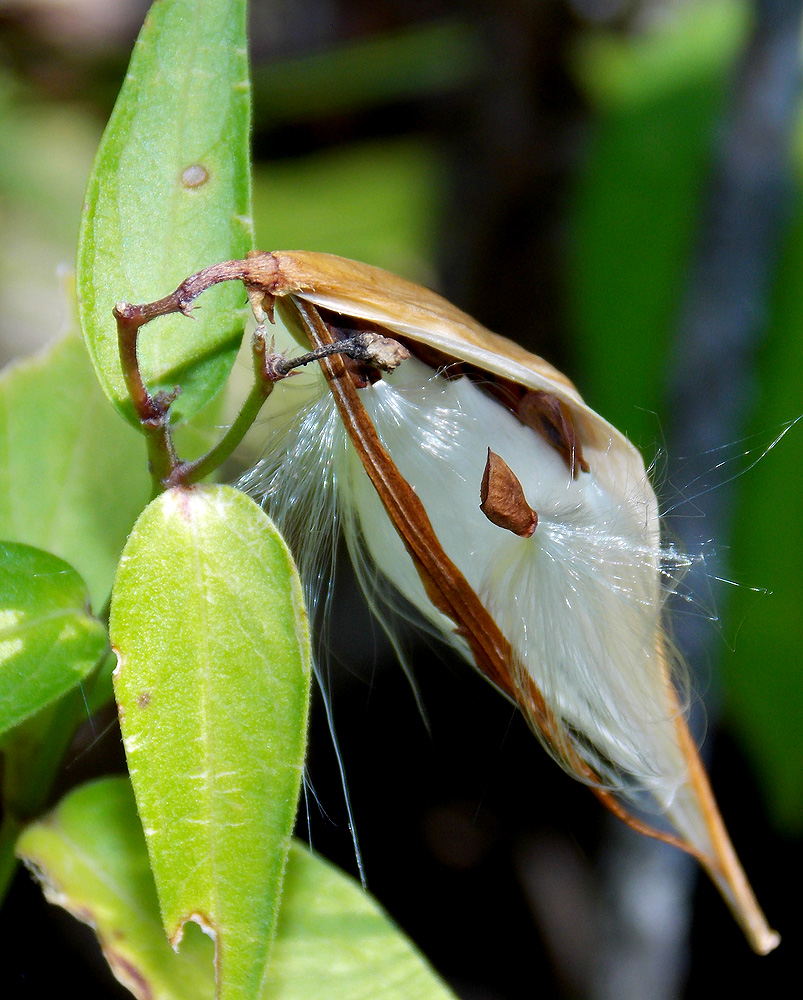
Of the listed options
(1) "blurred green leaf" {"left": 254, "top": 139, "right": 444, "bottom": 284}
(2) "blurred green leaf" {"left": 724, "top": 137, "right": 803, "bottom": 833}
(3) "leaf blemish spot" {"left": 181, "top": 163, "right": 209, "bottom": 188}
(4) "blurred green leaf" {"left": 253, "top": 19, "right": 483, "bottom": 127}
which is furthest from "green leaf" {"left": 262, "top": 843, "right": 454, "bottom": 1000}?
(4) "blurred green leaf" {"left": 253, "top": 19, "right": 483, "bottom": 127}

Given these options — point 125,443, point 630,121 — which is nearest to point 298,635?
point 125,443

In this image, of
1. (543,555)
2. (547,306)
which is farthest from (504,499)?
(547,306)

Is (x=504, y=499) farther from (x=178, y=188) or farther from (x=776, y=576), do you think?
(x=776, y=576)

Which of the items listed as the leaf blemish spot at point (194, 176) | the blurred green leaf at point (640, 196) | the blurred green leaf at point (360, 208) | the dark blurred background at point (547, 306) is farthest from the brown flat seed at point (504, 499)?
the blurred green leaf at point (360, 208)

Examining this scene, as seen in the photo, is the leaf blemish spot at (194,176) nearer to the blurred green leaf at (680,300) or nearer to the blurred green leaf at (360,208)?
the blurred green leaf at (680,300)

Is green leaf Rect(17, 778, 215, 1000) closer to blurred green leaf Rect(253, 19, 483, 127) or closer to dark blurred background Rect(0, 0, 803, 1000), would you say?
dark blurred background Rect(0, 0, 803, 1000)

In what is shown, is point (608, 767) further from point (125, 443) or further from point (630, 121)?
point (630, 121)
